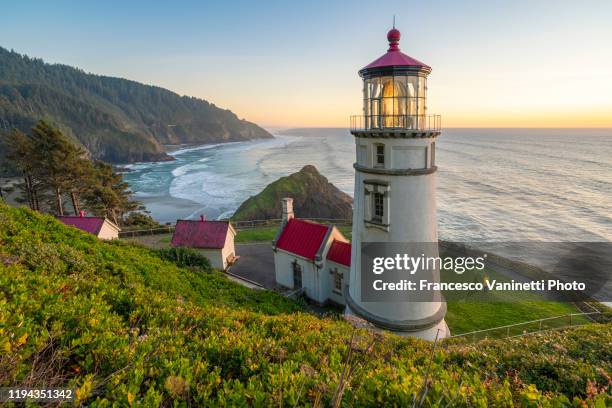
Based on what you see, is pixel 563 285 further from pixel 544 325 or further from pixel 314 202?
pixel 314 202

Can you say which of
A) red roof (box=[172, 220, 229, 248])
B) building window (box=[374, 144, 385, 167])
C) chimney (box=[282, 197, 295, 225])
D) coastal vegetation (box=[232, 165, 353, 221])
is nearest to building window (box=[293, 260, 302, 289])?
chimney (box=[282, 197, 295, 225])

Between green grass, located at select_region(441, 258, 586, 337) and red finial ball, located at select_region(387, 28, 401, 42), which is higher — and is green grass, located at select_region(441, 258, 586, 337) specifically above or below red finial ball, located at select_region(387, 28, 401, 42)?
below

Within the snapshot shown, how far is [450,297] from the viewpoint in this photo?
1672 centimetres

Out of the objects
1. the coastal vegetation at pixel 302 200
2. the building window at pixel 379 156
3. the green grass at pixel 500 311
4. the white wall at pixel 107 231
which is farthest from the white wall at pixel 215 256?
the coastal vegetation at pixel 302 200

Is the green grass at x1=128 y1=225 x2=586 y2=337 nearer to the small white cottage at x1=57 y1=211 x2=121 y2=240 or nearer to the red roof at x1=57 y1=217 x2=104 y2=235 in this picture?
the small white cottage at x1=57 y1=211 x2=121 y2=240

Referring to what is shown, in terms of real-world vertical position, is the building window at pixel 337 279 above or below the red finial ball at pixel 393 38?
below

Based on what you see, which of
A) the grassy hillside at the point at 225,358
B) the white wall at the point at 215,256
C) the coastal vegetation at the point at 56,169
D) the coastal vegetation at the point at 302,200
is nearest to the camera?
the grassy hillside at the point at 225,358

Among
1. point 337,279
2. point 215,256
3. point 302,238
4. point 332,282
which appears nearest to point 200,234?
point 215,256

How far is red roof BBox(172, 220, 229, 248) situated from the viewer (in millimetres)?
18391

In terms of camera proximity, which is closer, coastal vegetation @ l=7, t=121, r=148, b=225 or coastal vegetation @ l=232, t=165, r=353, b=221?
coastal vegetation @ l=7, t=121, r=148, b=225

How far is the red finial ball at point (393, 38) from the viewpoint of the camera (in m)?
9.77

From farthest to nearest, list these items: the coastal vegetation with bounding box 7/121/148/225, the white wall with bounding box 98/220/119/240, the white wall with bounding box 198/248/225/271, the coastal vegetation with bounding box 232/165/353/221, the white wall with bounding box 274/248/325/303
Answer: the coastal vegetation with bounding box 232/165/353/221 < the coastal vegetation with bounding box 7/121/148/225 < the white wall with bounding box 198/248/225/271 < the white wall with bounding box 98/220/119/240 < the white wall with bounding box 274/248/325/303

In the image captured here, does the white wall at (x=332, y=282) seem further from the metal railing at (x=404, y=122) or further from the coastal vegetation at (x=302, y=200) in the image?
the coastal vegetation at (x=302, y=200)

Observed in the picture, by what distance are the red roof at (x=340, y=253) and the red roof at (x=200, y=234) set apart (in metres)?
6.86
